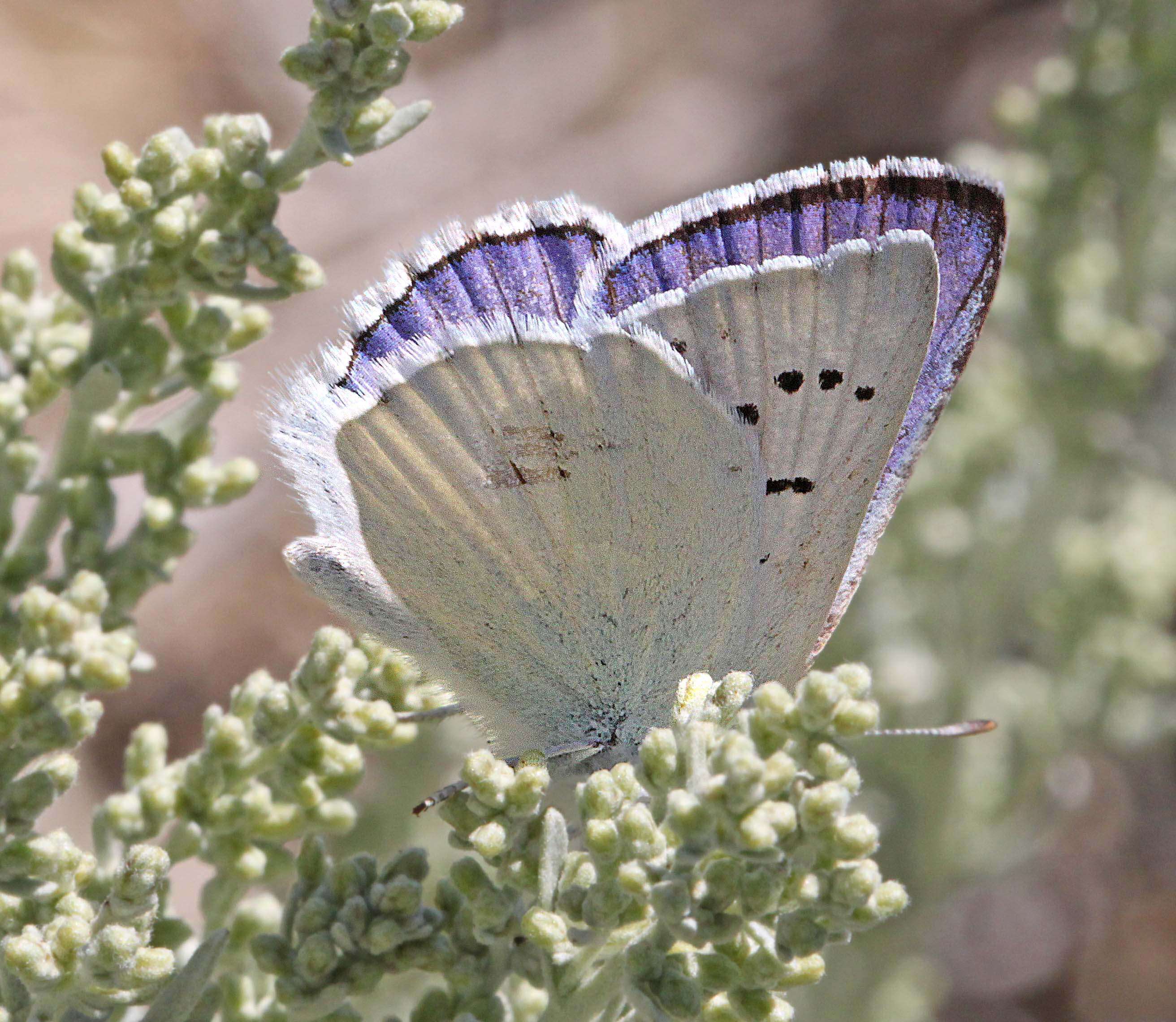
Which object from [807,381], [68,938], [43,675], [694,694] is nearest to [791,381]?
[807,381]

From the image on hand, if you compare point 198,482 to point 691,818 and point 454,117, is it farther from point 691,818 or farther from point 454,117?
point 454,117

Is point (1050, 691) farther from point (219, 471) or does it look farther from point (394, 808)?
point (219, 471)

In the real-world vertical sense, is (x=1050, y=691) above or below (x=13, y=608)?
above

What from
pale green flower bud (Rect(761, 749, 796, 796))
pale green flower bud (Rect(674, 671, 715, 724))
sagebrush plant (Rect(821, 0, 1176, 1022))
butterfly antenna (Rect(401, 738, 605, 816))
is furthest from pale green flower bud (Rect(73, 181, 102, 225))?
sagebrush plant (Rect(821, 0, 1176, 1022))

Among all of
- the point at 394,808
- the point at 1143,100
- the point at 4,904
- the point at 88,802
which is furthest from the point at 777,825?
the point at 88,802

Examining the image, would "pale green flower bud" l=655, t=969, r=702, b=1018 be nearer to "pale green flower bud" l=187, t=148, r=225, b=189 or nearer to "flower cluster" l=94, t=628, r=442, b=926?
"flower cluster" l=94, t=628, r=442, b=926

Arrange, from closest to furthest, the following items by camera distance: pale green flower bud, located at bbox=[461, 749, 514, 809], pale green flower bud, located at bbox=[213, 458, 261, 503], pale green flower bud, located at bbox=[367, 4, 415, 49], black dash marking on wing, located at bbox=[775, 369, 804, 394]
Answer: pale green flower bud, located at bbox=[367, 4, 415, 49]
pale green flower bud, located at bbox=[461, 749, 514, 809]
pale green flower bud, located at bbox=[213, 458, 261, 503]
black dash marking on wing, located at bbox=[775, 369, 804, 394]
